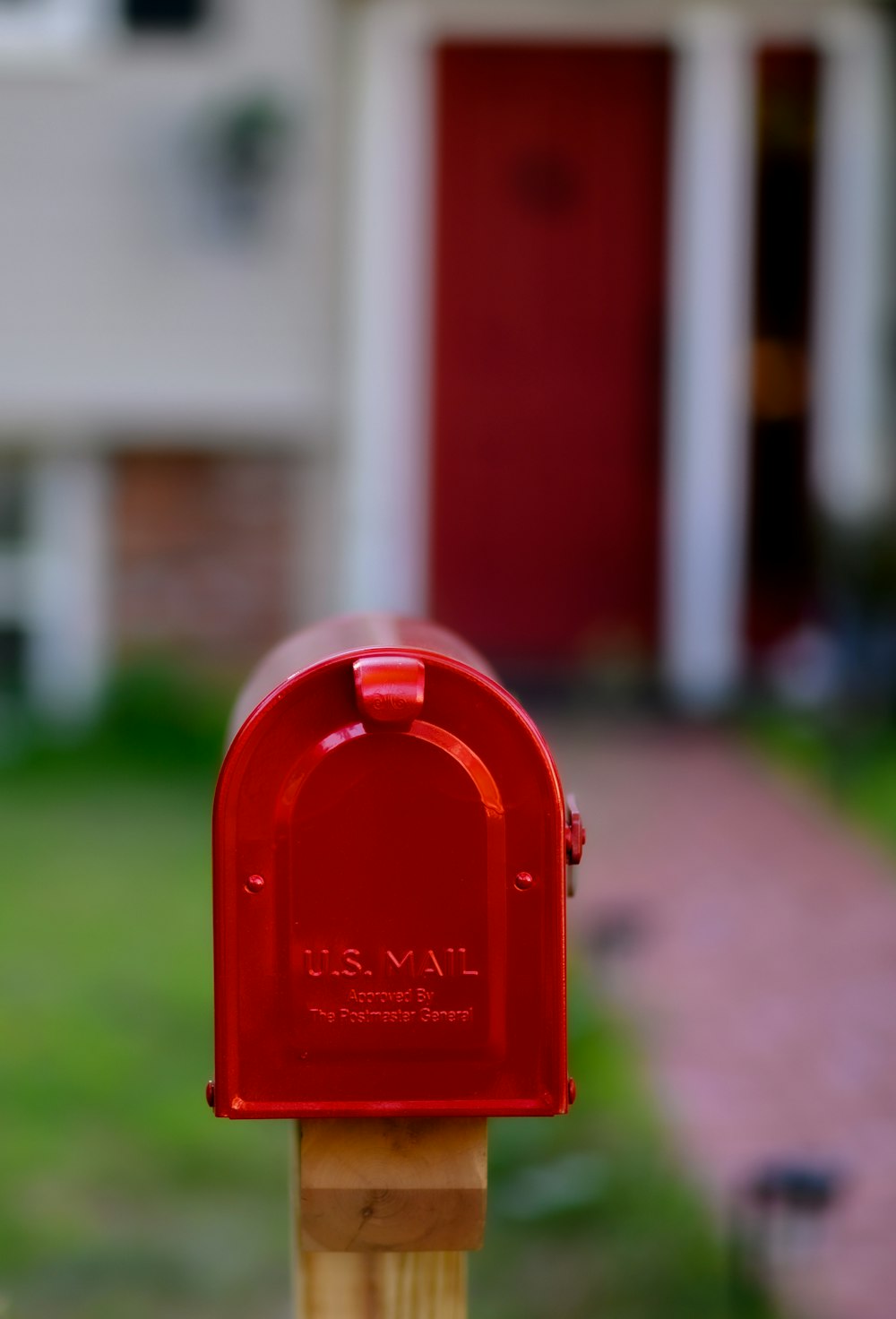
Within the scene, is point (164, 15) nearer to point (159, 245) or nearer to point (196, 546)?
point (159, 245)

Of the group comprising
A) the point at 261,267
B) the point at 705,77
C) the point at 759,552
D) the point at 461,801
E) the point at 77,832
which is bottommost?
the point at 77,832

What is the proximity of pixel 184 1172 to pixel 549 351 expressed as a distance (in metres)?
4.91

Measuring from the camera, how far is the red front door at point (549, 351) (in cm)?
775

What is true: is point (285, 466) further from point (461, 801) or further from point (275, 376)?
point (461, 801)

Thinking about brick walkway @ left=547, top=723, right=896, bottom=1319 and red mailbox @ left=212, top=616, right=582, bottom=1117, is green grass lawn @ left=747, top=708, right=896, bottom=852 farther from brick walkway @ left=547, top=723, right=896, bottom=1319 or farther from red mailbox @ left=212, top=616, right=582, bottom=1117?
red mailbox @ left=212, top=616, right=582, bottom=1117

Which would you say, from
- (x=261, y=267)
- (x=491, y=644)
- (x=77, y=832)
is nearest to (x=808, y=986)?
(x=77, y=832)

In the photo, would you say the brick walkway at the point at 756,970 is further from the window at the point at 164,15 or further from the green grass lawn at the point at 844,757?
the window at the point at 164,15

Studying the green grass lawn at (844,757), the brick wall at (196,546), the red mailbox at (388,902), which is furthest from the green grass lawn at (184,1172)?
the brick wall at (196,546)

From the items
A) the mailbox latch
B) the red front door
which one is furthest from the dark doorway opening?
the mailbox latch

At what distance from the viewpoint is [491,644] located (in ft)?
26.3

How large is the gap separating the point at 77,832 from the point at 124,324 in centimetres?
243

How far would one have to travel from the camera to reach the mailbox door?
76.2 inches

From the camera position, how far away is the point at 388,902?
195cm

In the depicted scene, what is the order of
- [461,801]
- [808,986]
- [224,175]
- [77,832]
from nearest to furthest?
[461,801]
[808,986]
[77,832]
[224,175]
